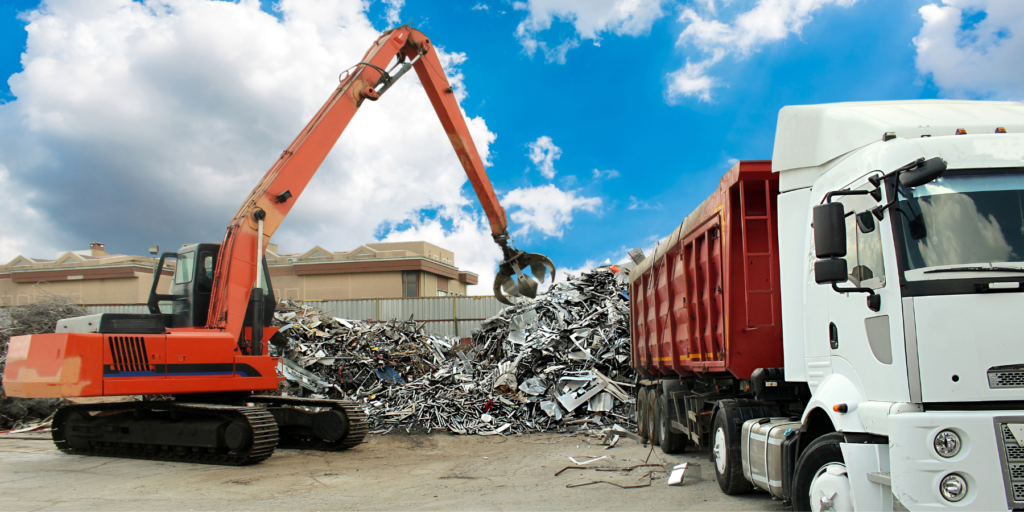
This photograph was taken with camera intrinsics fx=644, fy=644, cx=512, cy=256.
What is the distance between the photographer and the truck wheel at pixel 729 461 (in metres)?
6.93

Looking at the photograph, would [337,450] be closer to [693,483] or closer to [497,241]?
[497,241]

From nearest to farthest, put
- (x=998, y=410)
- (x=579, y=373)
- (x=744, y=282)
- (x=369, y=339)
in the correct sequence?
(x=998, y=410), (x=744, y=282), (x=579, y=373), (x=369, y=339)

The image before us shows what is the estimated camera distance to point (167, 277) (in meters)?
11.9

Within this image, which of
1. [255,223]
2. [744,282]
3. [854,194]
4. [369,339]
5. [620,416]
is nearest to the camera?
[854,194]

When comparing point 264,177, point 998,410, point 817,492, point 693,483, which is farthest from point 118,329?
point 998,410

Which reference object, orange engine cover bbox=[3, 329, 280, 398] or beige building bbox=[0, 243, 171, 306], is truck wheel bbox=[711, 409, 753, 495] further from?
beige building bbox=[0, 243, 171, 306]

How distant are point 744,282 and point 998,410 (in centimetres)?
303

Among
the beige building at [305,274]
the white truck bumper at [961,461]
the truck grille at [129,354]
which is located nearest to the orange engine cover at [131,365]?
the truck grille at [129,354]

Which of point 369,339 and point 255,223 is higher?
point 255,223

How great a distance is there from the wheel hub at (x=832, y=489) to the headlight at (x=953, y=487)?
682 millimetres

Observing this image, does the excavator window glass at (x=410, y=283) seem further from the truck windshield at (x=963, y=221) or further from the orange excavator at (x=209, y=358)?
the truck windshield at (x=963, y=221)

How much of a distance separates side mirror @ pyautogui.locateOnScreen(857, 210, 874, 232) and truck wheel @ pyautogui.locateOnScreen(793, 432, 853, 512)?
1564 mm

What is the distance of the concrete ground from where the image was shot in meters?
7.34

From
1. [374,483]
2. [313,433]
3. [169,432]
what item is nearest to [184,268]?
[169,432]
